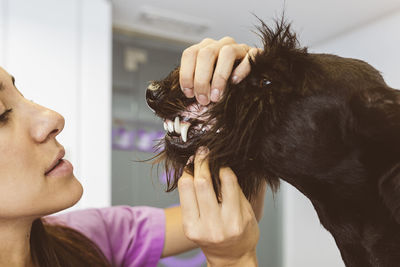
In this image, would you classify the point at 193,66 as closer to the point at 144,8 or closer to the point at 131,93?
the point at 144,8

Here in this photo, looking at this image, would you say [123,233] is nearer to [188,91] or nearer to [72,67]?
[188,91]

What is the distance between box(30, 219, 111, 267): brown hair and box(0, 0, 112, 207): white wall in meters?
1.23

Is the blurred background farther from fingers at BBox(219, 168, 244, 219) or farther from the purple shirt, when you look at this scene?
fingers at BBox(219, 168, 244, 219)

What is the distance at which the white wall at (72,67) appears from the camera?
246 centimetres

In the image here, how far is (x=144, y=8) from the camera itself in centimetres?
289

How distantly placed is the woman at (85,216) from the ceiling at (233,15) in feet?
5.80

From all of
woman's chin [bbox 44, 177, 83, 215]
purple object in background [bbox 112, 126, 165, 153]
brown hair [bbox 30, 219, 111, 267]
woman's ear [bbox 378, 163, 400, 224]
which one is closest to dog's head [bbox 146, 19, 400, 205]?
woman's ear [bbox 378, 163, 400, 224]

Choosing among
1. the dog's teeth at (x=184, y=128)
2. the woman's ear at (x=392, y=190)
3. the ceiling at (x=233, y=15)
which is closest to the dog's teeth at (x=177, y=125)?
the dog's teeth at (x=184, y=128)

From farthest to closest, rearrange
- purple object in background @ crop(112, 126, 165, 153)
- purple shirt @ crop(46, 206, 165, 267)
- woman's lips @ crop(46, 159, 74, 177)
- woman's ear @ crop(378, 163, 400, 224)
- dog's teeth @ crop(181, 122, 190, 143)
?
1. purple object in background @ crop(112, 126, 165, 153)
2. purple shirt @ crop(46, 206, 165, 267)
3. woman's lips @ crop(46, 159, 74, 177)
4. dog's teeth @ crop(181, 122, 190, 143)
5. woman's ear @ crop(378, 163, 400, 224)

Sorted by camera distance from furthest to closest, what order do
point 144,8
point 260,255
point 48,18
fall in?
point 260,255, point 144,8, point 48,18

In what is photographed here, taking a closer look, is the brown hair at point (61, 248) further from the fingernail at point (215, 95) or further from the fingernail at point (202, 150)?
the fingernail at point (215, 95)

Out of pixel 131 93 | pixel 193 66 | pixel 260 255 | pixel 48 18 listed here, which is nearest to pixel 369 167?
pixel 193 66

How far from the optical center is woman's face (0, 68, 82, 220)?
96 cm

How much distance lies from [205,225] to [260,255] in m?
3.12
